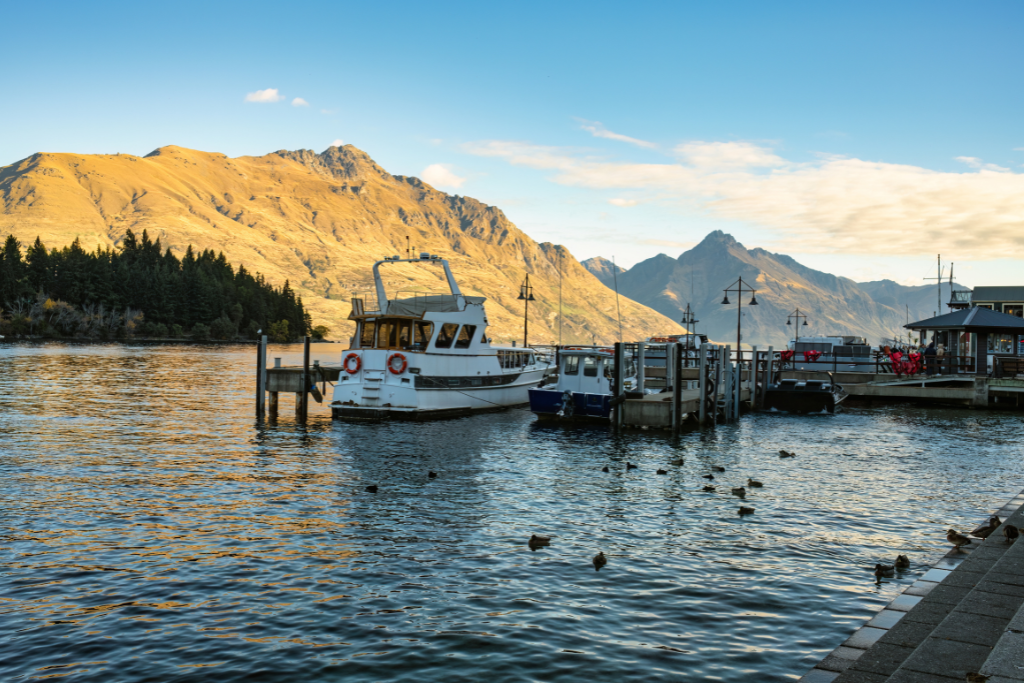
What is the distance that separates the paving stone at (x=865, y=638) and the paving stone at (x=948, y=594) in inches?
47.6

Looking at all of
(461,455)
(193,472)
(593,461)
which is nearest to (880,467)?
(593,461)

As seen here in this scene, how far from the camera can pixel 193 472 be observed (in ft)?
82.1

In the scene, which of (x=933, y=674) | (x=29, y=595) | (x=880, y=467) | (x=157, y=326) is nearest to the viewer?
(x=933, y=674)

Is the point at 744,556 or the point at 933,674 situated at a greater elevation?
the point at 933,674

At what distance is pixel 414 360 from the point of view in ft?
128

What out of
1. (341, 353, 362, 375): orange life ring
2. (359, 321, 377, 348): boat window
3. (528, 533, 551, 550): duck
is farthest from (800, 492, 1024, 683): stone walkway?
(359, 321, 377, 348): boat window

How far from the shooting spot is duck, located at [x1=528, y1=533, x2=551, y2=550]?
51.7ft

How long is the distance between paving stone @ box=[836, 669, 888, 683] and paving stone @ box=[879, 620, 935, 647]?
1109mm

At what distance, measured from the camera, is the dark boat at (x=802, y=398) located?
49.7 m

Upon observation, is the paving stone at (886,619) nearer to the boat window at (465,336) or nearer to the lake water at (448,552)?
the lake water at (448,552)

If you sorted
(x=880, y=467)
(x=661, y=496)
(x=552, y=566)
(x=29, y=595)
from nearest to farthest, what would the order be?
(x=29, y=595)
(x=552, y=566)
(x=661, y=496)
(x=880, y=467)

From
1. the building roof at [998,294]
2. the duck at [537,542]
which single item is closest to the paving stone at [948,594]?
the duck at [537,542]

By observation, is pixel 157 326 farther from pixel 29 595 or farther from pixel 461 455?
pixel 29 595

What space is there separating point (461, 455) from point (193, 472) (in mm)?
9687
